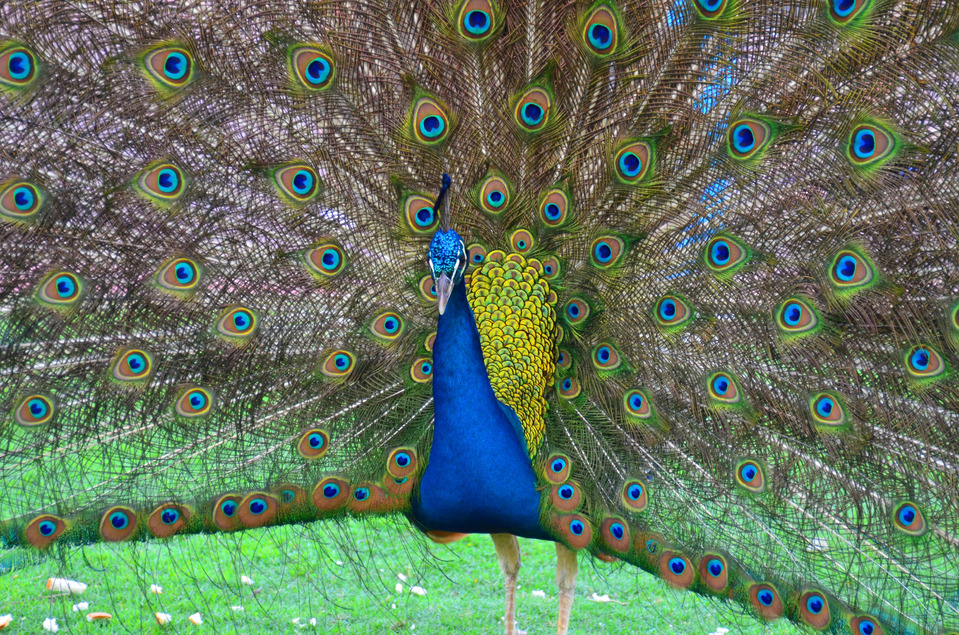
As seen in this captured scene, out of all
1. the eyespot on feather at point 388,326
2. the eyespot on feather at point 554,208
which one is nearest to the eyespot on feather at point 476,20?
the eyespot on feather at point 554,208

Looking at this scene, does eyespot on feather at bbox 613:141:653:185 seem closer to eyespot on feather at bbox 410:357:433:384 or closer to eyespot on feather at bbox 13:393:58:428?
eyespot on feather at bbox 410:357:433:384

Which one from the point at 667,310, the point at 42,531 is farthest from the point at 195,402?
the point at 667,310

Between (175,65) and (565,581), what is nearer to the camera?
(175,65)

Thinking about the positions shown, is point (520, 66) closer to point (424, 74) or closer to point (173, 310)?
point (424, 74)

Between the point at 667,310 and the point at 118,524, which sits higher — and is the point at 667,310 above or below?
above

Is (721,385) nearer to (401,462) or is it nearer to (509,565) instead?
(401,462)

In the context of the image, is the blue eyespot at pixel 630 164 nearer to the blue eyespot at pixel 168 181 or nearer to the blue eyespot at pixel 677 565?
the blue eyespot at pixel 677 565
